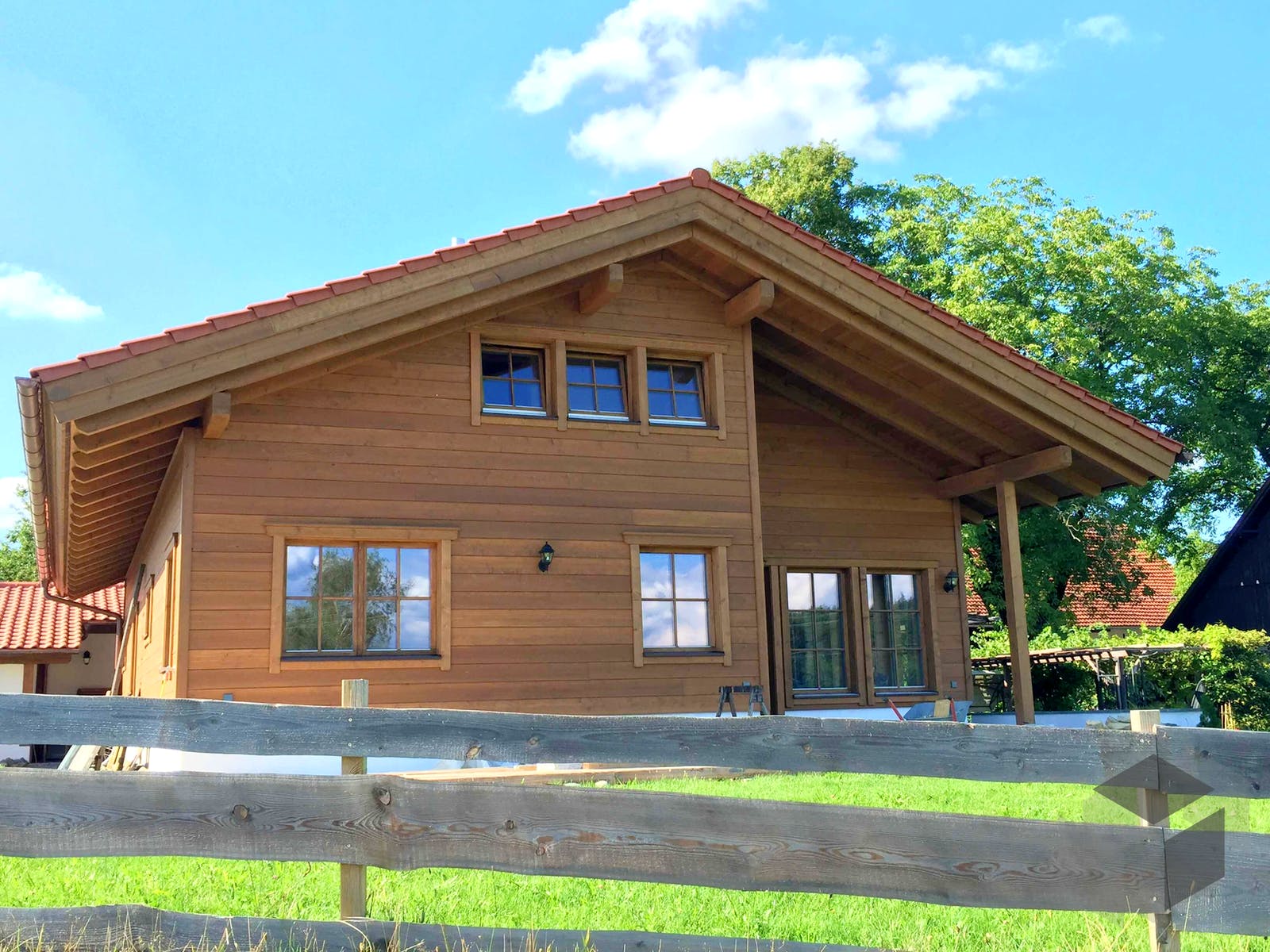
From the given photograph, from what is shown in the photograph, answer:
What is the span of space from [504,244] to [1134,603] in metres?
22.7

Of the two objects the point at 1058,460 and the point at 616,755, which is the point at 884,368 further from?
the point at 616,755

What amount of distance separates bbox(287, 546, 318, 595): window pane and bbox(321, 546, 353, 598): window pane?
71mm

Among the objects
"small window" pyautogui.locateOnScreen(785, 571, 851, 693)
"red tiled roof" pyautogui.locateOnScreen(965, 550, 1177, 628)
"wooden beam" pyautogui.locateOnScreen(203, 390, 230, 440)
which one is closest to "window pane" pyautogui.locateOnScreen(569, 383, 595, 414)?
"wooden beam" pyautogui.locateOnScreen(203, 390, 230, 440)

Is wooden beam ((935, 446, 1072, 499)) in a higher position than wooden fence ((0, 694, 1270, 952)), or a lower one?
higher

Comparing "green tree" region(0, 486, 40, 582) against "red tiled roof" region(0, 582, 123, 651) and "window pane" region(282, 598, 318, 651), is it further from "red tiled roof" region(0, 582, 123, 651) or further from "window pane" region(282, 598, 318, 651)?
"window pane" region(282, 598, 318, 651)

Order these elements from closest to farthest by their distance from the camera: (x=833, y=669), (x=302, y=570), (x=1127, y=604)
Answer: (x=302, y=570)
(x=833, y=669)
(x=1127, y=604)

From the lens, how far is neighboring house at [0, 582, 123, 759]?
2212 centimetres

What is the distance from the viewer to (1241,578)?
80.0 ft

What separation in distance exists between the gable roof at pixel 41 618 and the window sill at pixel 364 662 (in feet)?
46.0

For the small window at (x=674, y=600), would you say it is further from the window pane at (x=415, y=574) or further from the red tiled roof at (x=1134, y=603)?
the red tiled roof at (x=1134, y=603)

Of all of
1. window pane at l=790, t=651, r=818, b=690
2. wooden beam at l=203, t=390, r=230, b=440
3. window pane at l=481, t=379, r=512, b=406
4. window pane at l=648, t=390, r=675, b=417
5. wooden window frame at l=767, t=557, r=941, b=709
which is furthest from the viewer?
window pane at l=790, t=651, r=818, b=690

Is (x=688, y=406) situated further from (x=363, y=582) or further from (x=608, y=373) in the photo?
(x=363, y=582)

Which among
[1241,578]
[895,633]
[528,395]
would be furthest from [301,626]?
[1241,578]

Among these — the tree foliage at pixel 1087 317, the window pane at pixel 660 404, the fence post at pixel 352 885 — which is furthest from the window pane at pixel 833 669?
the tree foliage at pixel 1087 317
